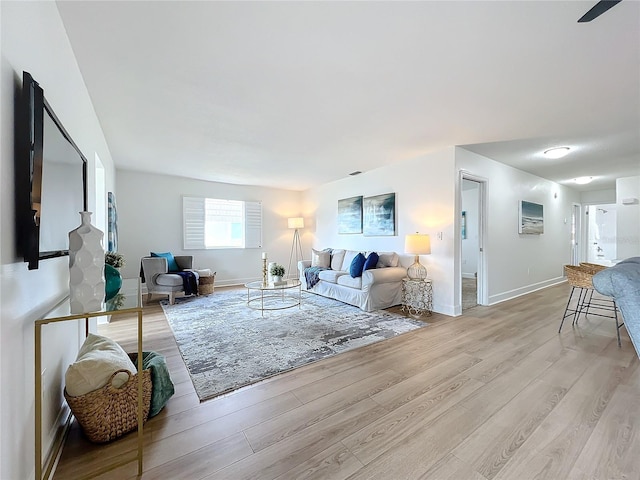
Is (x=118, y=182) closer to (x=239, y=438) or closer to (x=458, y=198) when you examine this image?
(x=239, y=438)

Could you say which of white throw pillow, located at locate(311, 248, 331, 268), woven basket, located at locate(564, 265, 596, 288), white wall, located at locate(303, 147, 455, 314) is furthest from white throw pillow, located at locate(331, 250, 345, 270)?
woven basket, located at locate(564, 265, 596, 288)

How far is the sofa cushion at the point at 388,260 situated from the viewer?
4.44 metres

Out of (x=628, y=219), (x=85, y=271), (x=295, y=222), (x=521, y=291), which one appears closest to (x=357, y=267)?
(x=295, y=222)

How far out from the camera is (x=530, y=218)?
5.18 m

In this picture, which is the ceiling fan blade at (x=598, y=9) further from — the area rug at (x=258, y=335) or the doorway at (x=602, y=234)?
the doorway at (x=602, y=234)

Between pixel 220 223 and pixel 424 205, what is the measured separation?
4.46 metres

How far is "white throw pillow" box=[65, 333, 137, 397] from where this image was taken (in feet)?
4.56

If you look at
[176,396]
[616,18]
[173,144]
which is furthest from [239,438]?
[173,144]

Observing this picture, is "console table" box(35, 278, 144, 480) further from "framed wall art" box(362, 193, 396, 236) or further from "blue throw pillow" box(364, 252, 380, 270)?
"framed wall art" box(362, 193, 396, 236)

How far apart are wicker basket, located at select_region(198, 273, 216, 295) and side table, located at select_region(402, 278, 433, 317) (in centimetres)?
353

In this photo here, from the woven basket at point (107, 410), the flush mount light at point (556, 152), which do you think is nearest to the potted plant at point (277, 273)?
the woven basket at point (107, 410)

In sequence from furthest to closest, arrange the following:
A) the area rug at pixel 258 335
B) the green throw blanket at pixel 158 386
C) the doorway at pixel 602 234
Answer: the doorway at pixel 602 234, the area rug at pixel 258 335, the green throw blanket at pixel 158 386

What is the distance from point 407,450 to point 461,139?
347 centimetres

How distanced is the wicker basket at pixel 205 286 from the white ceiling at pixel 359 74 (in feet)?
8.02
